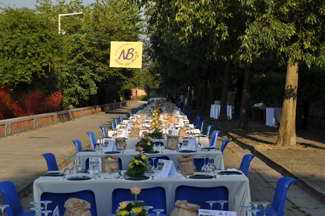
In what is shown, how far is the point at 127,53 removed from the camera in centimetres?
2481

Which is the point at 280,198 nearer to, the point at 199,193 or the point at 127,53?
the point at 199,193

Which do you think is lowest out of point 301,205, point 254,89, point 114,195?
point 301,205

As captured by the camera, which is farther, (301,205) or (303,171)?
(303,171)

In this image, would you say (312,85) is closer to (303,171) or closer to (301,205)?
(303,171)

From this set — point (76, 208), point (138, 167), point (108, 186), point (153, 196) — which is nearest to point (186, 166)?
point (138, 167)

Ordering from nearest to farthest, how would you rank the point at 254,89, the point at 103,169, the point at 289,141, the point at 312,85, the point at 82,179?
the point at 82,179 < the point at 103,169 < the point at 289,141 < the point at 312,85 < the point at 254,89

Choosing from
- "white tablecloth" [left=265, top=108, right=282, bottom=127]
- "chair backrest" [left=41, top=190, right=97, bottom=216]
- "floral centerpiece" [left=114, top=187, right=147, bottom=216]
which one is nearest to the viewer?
"floral centerpiece" [left=114, top=187, right=147, bottom=216]

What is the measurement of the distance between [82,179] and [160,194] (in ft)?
4.18

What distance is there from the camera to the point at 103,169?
6.30 meters

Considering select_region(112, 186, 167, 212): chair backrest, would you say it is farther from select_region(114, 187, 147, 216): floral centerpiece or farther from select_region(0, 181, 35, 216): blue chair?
select_region(114, 187, 147, 216): floral centerpiece

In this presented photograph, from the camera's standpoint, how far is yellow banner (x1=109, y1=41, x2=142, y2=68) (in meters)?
24.7

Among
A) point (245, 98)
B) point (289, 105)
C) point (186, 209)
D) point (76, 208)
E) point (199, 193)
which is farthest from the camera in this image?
point (245, 98)

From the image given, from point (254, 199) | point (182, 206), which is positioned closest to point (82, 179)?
point (182, 206)

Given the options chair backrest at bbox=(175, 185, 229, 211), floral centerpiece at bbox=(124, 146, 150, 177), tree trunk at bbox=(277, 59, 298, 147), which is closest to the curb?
tree trunk at bbox=(277, 59, 298, 147)
